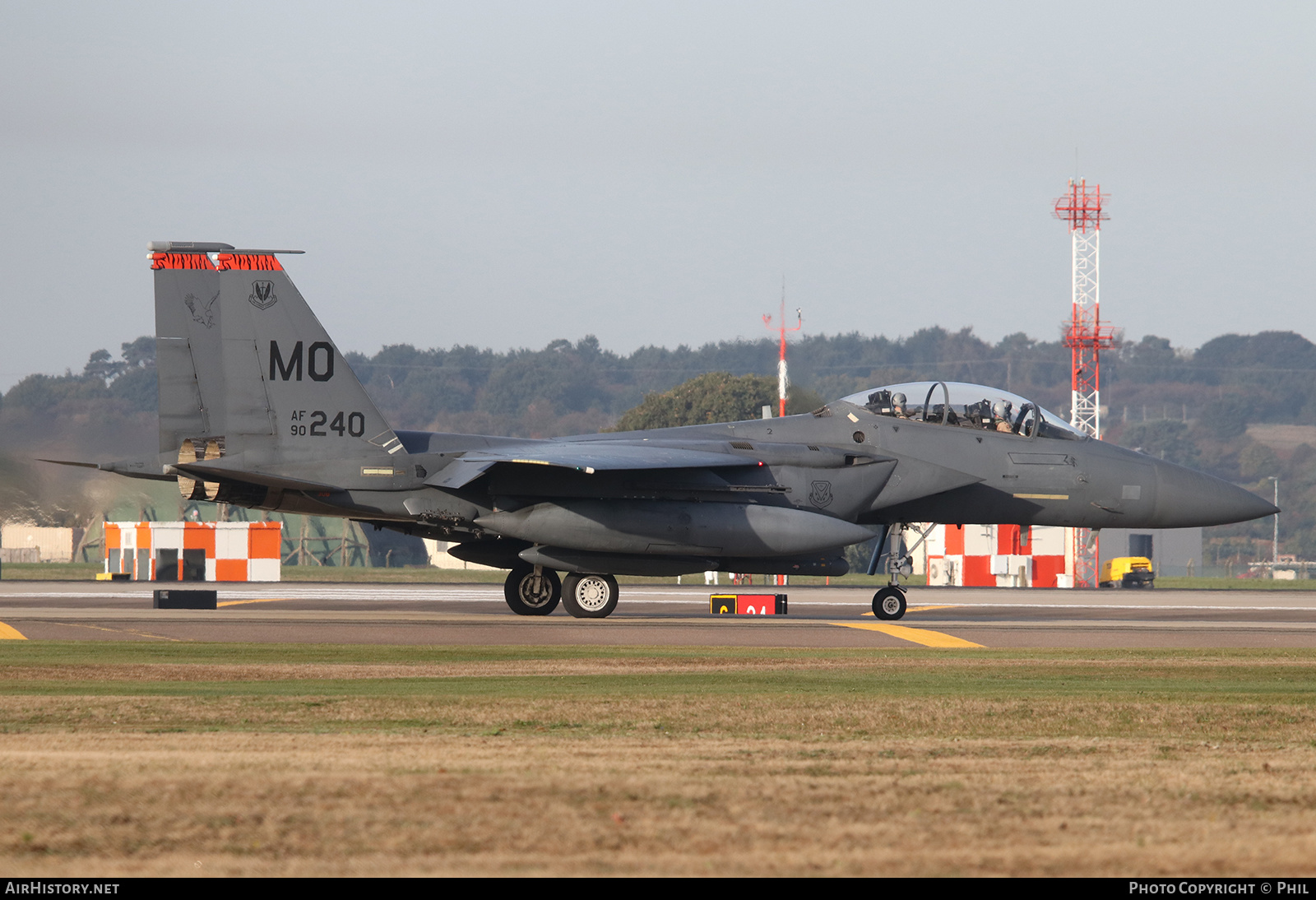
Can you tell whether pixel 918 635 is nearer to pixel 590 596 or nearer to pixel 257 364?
pixel 590 596

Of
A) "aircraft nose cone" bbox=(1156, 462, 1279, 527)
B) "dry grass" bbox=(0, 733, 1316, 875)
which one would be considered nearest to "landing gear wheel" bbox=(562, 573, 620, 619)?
"aircraft nose cone" bbox=(1156, 462, 1279, 527)

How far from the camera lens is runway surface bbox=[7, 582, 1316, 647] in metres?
18.8

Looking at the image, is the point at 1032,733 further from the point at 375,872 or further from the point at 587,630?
the point at 587,630

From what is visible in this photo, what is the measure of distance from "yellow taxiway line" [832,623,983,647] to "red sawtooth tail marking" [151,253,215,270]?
11980 millimetres

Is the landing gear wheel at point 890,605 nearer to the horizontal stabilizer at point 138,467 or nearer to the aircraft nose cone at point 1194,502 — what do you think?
the aircraft nose cone at point 1194,502

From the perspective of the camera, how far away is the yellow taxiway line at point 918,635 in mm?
19156

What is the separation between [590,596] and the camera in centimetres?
2370

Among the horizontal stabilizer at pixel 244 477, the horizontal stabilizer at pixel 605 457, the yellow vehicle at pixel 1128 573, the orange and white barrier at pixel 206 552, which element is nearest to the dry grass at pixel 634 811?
the horizontal stabilizer at pixel 605 457

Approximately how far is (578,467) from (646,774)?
14.3 metres

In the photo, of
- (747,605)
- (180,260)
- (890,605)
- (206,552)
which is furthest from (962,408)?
(206,552)

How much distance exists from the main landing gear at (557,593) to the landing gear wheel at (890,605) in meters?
4.60

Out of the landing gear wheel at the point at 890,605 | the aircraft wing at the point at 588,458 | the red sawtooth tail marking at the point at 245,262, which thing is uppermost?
the red sawtooth tail marking at the point at 245,262

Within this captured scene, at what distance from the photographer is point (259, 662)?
48.6 feet

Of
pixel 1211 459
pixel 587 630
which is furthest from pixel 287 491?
pixel 1211 459
